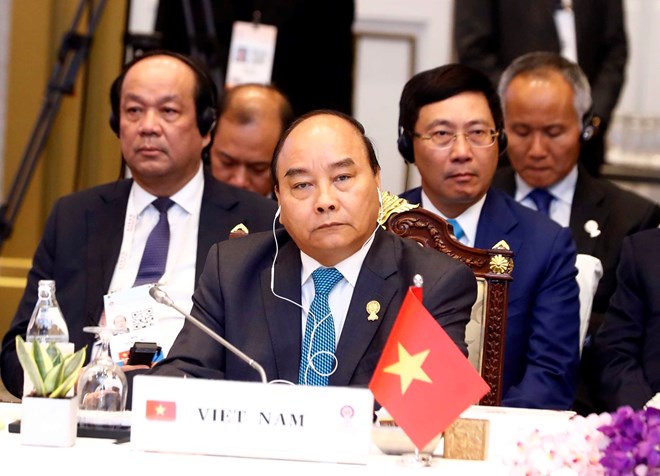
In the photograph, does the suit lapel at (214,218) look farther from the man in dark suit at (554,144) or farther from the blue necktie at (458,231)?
the man in dark suit at (554,144)

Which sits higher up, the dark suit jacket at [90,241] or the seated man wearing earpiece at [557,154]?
the seated man wearing earpiece at [557,154]

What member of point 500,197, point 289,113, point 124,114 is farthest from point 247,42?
point 500,197

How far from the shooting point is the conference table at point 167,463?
2150mm

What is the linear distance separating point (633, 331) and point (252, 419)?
1.64m

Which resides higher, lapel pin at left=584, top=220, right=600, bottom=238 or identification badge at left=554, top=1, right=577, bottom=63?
identification badge at left=554, top=1, right=577, bottom=63

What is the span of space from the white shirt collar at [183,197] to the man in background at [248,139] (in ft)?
1.93

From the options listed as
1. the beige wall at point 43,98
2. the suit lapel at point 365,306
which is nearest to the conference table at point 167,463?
the suit lapel at point 365,306

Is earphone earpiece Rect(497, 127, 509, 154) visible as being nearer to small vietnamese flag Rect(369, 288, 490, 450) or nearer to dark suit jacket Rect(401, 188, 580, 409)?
dark suit jacket Rect(401, 188, 580, 409)

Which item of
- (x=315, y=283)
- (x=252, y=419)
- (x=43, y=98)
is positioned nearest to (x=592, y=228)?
(x=315, y=283)

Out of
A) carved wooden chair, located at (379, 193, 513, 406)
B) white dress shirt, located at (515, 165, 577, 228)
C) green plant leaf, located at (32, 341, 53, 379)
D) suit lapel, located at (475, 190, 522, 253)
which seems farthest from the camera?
white dress shirt, located at (515, 165, 577, 228)

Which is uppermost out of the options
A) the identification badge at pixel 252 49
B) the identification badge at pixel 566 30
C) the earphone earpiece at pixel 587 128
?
the identification badge at pixel 566 30

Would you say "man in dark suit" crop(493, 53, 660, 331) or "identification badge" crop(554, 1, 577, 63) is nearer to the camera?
"man in dark suit" crop(493, 53, 660, 331)

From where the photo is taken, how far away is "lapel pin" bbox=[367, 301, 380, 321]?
9.36 feet

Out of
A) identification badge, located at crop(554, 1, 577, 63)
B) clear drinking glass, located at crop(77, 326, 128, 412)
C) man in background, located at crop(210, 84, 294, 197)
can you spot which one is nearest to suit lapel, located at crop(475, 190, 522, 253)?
man in background, located at crop(210, 84, 294, 197)
